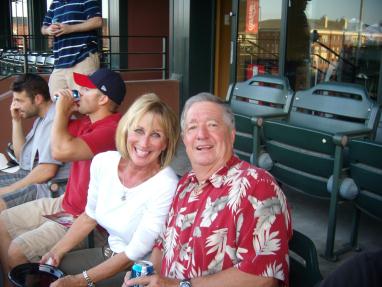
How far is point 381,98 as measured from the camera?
4.46m

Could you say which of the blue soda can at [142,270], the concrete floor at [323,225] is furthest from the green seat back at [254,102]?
the blue soda can at [142,270]

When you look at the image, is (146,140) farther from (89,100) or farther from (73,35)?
(73,35)

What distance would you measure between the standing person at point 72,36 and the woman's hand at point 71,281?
265 centimetres

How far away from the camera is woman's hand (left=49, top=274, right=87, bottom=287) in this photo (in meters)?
2.00

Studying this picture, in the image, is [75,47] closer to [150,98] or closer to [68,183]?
[68,183]

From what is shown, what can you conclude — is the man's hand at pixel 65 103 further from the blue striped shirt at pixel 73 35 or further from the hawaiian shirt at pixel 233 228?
the blue striped shirt at pixel 73 35

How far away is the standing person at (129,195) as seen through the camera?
204 cm

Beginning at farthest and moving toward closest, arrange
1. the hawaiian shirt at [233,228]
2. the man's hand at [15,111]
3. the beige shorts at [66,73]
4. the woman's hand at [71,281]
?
the beige shorts at [66,73]
the man's hand at [15,111]
the woman's hand at [71,281]
the hawaiian shirt at [233,228]

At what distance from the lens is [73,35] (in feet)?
15.1

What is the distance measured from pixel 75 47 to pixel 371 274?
13.1ft

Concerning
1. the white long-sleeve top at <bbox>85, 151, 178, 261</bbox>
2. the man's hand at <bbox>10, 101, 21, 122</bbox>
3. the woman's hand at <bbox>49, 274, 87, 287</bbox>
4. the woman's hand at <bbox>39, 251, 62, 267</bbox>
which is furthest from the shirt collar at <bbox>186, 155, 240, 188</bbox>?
the man's hand at <bbox>10, 101, 21, 122</bbox>

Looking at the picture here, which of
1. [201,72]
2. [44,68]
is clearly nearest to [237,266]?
[201,72]

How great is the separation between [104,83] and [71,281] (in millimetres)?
1092

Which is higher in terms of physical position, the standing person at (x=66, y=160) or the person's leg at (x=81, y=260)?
the standing person at (x=66, y=160)
